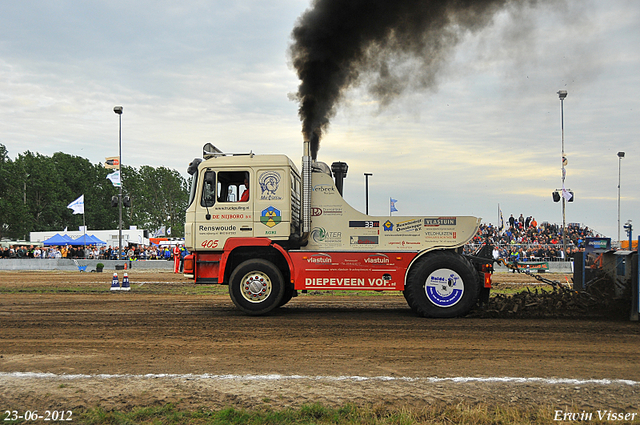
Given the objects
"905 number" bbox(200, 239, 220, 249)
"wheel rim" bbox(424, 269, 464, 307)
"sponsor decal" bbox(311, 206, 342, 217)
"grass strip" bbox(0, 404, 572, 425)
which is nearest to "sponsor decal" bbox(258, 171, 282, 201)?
"sponsor decal" bbox(311, 206, 342, 217)

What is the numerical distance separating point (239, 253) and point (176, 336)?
248 centimetres

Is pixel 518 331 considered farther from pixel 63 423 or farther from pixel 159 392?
pixel 63 423

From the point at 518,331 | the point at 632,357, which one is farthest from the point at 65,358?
the point at 632,357

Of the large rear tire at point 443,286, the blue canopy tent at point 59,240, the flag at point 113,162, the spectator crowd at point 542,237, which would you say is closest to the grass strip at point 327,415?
the large rear tire at point 443,286

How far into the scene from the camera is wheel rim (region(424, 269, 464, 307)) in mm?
9570

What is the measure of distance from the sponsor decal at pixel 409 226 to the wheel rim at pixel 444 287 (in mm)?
964

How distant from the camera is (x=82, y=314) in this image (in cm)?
1063

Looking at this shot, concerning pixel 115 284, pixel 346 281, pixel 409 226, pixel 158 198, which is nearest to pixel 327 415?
pixel 346 281

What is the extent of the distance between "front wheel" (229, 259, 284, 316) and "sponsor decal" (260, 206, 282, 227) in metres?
0.77

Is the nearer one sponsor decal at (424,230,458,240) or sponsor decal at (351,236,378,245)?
sponsor decal at (424,230,458,240)

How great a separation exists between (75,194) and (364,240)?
8991cm

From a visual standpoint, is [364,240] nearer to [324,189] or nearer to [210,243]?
[324,189]

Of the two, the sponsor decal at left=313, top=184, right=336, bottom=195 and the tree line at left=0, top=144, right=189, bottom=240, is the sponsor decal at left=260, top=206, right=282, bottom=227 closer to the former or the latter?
the sponsor decal at left=313, top=184, right=336, bottom=195

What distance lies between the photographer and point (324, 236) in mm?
10180
